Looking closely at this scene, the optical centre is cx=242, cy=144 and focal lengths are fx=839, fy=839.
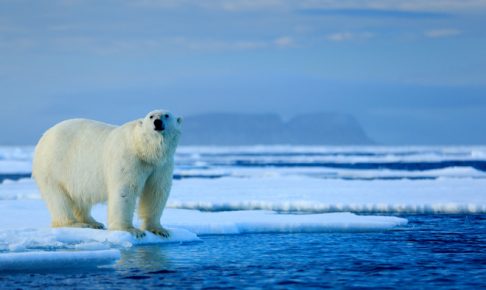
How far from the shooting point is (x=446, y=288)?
5.78 m

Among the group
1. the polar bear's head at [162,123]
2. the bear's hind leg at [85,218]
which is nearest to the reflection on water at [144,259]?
the bear's hind leg at [85,218]

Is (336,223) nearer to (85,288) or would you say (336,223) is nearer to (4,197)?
(85,288)

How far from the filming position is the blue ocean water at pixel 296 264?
5.96 meters

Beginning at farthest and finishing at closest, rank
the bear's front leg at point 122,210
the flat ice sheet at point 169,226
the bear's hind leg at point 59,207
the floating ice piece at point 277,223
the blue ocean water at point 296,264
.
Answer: the floating ice piece at point 277,223, the bear's hind leg at point 59,207, the bear's front leg at point 122,210, the flat ice sheet at point 169,226, the blue ocean water at point 296,264

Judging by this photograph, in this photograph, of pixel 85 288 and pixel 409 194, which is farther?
pixel 409 194

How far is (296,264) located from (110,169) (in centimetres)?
208

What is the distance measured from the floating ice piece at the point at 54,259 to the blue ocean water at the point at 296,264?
0.54ft

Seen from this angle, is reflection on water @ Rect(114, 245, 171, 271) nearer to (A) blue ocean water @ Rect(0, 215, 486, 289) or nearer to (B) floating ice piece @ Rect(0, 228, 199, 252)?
(A) blue ocean water @ Rect(0, 215, 486, 289)

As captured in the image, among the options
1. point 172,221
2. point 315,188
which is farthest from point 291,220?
point 315,188

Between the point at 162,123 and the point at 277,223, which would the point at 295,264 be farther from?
the point at 277,223

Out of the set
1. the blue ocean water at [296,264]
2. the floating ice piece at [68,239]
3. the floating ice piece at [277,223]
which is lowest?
the blue ocean water at [296,264]

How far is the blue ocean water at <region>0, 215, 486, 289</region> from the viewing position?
5.96 m

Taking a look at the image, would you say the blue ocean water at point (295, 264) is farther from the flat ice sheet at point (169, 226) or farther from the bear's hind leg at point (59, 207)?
the bear's hind leg at point (59, 207)

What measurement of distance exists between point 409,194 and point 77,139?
7.88 m
